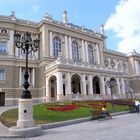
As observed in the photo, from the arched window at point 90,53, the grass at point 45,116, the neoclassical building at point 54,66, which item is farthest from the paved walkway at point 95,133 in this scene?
the arched window at point 90,53

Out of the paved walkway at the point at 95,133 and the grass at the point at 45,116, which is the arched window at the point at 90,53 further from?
the paved walkway at the point at 95,133

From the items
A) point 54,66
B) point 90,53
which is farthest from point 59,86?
point 90,53

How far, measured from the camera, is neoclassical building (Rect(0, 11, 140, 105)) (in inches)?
1533

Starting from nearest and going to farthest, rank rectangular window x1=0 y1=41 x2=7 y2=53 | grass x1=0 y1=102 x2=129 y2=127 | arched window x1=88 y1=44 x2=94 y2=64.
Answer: grass x1=0 y1=102 x2=129 y2=127, rectangular window x1=0 y1=41 x2=7 y2=53, arched window x1=88 y1=44 x2=94 y2=64

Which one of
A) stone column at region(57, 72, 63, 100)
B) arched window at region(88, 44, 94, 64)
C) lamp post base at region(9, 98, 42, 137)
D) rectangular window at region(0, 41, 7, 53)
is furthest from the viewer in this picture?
arched window at region(88, 44, 94, 64)

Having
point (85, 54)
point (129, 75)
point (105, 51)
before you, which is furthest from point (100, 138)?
point (129, 75)

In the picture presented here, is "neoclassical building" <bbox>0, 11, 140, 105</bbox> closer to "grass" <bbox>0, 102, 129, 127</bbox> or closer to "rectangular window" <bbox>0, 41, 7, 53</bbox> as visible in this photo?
"rectangular window" <bbox>0, 41, 7, 53</bbox>

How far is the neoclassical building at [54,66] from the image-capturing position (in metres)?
38.9

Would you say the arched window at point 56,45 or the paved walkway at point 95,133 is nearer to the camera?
the paved walkway at point 95,133

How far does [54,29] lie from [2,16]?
476 inches

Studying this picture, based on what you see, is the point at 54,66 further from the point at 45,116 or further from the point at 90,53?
the point at 90,53

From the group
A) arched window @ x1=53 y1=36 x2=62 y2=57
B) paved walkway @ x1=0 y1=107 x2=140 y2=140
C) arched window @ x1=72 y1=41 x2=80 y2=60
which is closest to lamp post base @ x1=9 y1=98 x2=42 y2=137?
paved walkway @ x1=0 y1=107 x2=140 y2=140

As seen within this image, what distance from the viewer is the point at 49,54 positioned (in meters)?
44.3

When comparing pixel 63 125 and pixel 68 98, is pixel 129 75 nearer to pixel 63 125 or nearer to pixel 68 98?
pixel 68 98
